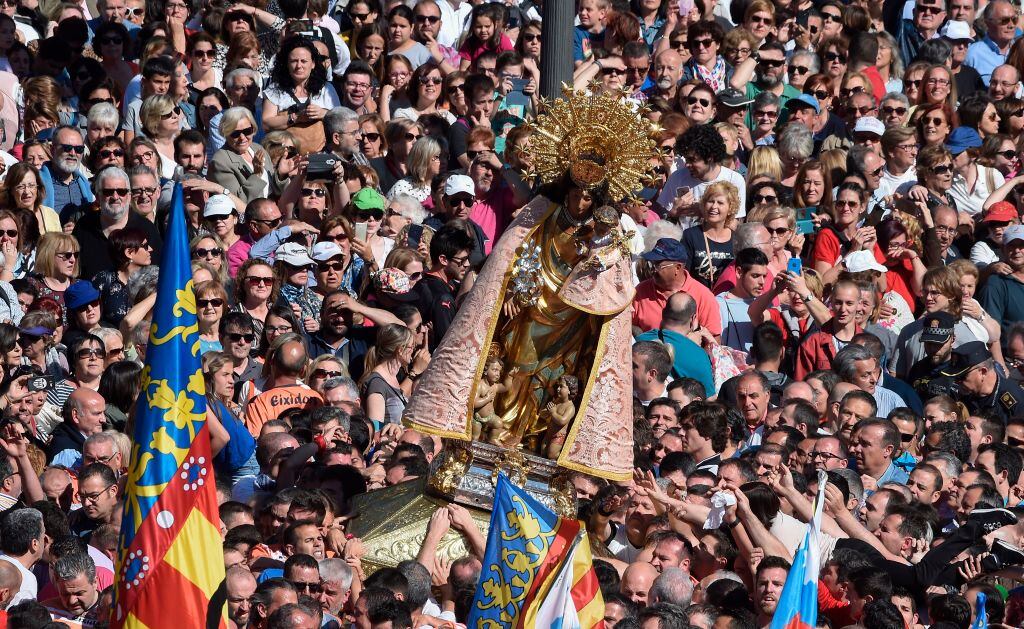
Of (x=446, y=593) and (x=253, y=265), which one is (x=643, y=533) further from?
(x=253, y=265)

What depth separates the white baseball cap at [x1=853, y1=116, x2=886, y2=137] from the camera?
16016mm

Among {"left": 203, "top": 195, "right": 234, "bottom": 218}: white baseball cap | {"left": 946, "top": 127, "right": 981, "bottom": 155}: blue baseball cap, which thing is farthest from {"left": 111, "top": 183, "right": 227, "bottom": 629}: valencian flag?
{"left": 946, "top": 127, "right": 981, "bottom": 155}: blue baseball cap

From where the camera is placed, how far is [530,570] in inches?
350

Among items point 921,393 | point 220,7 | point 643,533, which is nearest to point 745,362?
point 921,393

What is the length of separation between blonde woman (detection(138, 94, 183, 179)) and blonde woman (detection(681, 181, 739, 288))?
3.34 metres

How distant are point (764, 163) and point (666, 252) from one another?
201cm

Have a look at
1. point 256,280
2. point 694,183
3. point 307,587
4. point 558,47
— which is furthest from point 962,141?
point 307,587

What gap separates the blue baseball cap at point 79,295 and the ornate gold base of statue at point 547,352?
2.51 metres

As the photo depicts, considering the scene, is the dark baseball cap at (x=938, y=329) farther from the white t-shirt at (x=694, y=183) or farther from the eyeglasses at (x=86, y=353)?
the eyeglasses at (x=86, y=353)

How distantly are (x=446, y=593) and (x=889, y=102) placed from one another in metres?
7.03

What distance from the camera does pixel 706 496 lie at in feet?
36.3

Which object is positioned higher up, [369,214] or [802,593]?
[369,214]

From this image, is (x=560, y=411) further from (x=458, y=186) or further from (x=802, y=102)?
(x=802, y=102)

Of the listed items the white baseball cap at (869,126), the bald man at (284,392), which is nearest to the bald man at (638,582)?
the bald man at (284,392)
